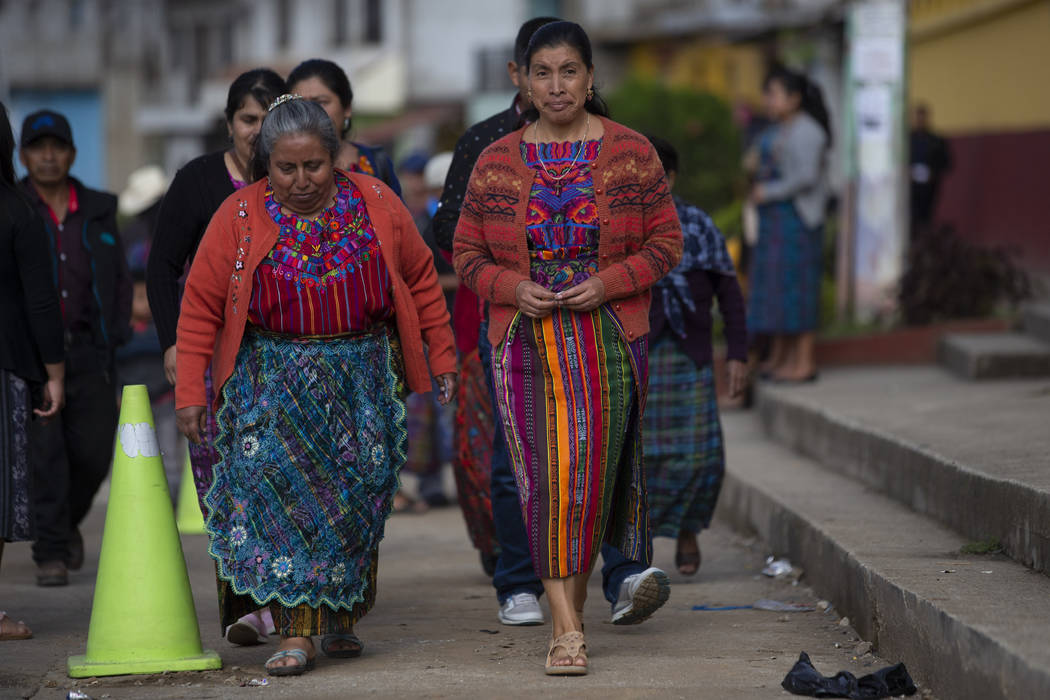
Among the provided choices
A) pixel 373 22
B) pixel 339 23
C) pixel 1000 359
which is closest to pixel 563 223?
pixel 1000 359

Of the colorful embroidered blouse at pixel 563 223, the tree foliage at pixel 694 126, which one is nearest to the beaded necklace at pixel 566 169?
the colorful embroidered blouse at pixel 563 223

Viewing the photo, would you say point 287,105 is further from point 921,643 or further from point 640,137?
point 921,643

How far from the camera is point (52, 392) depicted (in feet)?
20.8

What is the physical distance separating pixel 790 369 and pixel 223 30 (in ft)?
134

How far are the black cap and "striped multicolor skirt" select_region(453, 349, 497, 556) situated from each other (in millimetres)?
2124

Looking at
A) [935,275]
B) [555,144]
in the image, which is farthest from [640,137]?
[935,275]

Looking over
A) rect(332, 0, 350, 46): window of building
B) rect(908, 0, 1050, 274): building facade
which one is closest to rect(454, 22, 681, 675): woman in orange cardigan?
rect(908, 0, 1050, 274): building facade

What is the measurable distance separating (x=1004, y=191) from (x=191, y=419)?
1169cm

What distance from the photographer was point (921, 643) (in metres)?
→ 5.08

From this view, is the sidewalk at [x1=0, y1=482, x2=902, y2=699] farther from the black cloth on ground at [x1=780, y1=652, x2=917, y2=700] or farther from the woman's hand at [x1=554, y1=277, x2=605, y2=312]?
the woman's hand at [x1=554, y1=277, x2=605, y2=312]

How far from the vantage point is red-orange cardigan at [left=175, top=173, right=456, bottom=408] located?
17.9 ft

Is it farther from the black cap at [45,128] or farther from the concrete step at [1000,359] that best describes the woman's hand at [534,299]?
the concrete step at [1000,359]

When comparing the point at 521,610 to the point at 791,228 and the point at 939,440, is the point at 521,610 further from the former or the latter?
the point at 791,228

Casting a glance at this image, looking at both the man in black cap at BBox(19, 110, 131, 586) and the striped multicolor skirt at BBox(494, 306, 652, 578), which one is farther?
the man in black cap at BBox(19, 110, 131, 586)
